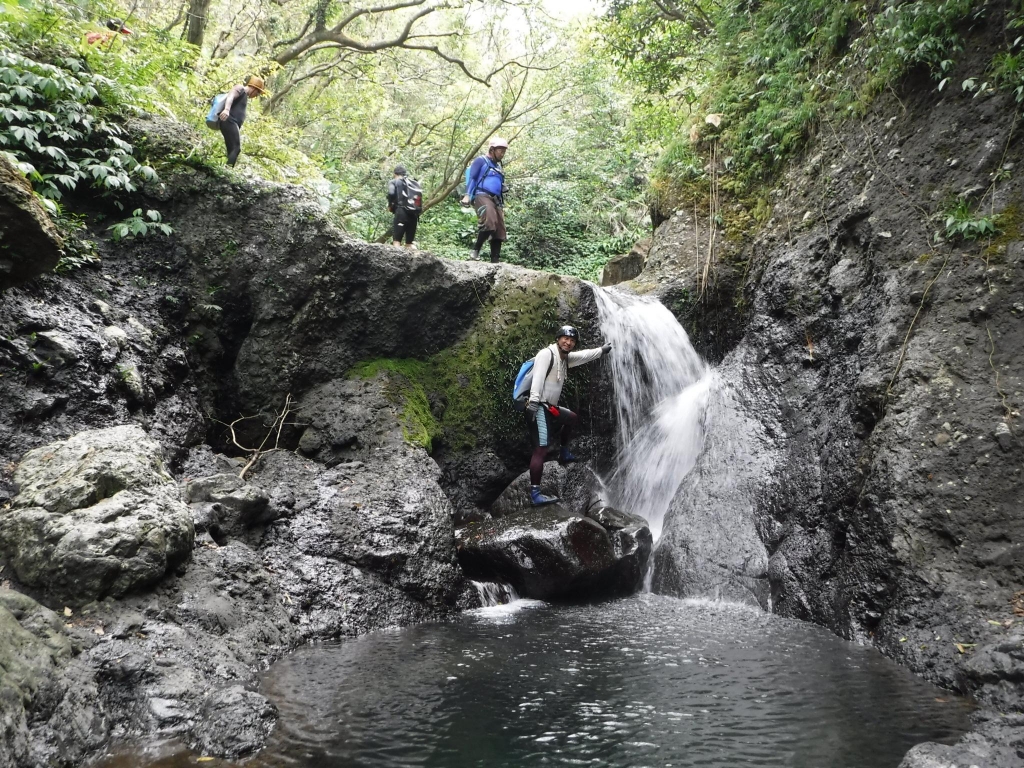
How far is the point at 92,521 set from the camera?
16.1 ft

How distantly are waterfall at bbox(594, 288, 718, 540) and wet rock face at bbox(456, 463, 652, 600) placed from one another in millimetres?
1320

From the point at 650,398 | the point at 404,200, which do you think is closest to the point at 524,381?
the point at 650,398

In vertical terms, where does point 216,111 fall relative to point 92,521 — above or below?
above

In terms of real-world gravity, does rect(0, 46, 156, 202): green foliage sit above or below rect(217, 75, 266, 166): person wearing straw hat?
below

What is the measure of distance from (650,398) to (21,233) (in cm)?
763

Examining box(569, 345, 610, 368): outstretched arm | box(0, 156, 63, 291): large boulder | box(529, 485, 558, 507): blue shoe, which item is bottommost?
box(529, 485, 558, 507): blue shoe

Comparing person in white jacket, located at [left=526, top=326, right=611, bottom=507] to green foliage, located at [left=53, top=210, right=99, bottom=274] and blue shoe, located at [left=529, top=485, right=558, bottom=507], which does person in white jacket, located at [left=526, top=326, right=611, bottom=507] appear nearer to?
blue shoe, located at [left=529, top=485, right=558, bottom=507]

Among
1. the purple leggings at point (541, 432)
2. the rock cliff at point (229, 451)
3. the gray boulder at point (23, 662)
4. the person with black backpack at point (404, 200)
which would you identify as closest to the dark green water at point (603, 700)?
the rock cliff at point (229, 451)

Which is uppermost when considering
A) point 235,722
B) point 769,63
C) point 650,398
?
point 769,63

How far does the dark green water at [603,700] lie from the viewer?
3748 millimetres

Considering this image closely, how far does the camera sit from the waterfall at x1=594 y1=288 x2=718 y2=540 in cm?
934

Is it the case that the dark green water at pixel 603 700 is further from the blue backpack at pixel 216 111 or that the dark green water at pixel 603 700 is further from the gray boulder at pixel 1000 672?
the blue backpack at pixel 216 111

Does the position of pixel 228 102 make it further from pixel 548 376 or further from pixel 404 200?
pixel 548 376

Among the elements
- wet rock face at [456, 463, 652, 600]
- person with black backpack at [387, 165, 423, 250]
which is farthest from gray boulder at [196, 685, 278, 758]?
person with black backpack at [387, 165, 423, 250]
